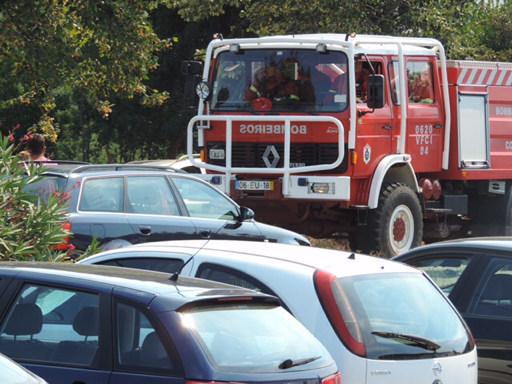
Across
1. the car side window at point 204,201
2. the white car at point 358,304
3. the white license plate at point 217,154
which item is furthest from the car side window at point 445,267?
the white license plate at point 217,154

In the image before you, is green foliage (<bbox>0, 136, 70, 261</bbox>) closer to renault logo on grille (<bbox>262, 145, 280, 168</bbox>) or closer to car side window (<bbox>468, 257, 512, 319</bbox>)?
car side window (<bbox>468, 257, 512, 319</bbox>)

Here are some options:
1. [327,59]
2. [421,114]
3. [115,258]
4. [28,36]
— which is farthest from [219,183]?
[115,258]

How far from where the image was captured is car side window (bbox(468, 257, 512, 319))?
6871 millimetres

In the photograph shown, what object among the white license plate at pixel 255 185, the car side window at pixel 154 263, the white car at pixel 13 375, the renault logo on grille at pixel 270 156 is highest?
the renault logo on grille at pixel 270 156

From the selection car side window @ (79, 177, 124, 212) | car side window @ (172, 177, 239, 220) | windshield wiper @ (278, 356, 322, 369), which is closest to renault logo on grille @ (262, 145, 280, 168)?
car side window @ (172, 177, 239, 220)

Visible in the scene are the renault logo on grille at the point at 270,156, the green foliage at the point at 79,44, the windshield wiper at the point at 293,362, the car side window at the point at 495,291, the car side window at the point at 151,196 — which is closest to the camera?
the windshield wiper at the point at 293,362

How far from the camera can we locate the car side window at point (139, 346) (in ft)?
14.0

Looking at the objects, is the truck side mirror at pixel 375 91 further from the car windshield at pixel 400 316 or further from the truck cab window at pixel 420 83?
the car windshield at pixel 400 316

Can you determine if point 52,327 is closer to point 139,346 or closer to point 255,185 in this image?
point 139,346

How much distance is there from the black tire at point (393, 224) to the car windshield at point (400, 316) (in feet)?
27.3

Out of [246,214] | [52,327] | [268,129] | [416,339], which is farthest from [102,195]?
[52,327]

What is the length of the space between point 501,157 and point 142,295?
13012mm

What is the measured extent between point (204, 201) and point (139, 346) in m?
6.81

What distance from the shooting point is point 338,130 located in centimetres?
1364
